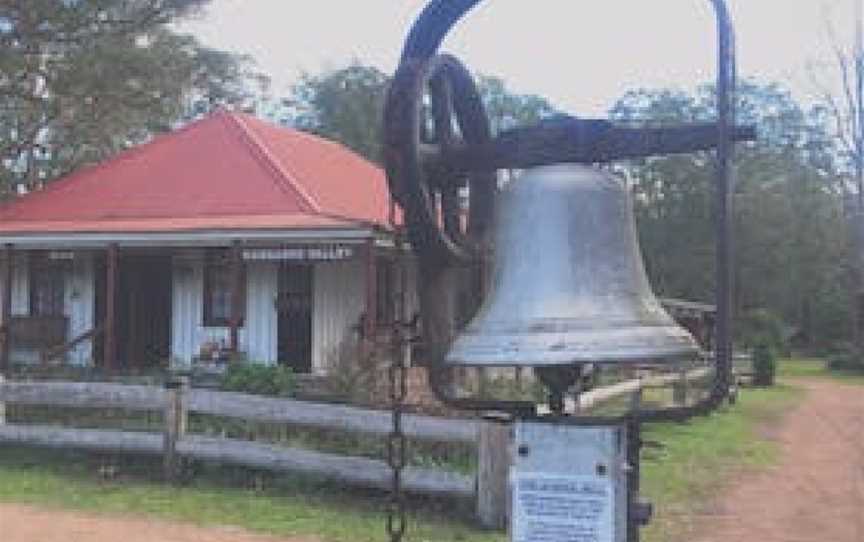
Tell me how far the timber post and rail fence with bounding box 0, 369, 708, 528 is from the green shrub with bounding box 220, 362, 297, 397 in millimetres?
3398

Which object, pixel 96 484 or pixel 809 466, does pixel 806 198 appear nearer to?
pixel 809 466

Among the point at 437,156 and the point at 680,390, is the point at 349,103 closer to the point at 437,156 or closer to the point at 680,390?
the point at 680,390

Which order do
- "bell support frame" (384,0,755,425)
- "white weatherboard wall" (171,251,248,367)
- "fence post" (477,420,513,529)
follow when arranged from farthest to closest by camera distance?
"white weatherboard wall" (171,251,248,367), "fence post" (477,420,513,529), "bell support frame" (384,0,755,425)

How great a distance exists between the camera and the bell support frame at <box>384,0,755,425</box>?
337 cm

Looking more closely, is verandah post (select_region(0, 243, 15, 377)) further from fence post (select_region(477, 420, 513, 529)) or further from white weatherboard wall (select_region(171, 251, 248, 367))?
fence post (select_region(477, 420, 513, 529))

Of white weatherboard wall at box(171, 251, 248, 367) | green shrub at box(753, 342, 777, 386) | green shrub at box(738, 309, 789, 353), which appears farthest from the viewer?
green shrub at box(738, 309, 789, 353)

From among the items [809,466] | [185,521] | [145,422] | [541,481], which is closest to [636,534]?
[541,481]

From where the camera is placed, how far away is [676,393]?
78.9 feet

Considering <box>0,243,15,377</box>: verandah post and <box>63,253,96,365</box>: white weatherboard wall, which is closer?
<box>0,243,15,377</box>: verandah post

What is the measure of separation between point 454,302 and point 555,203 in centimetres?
51

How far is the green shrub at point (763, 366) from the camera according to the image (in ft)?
127

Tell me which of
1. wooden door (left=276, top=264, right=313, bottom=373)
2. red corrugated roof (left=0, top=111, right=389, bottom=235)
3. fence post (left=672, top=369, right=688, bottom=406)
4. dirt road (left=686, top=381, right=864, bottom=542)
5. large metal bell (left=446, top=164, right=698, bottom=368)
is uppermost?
red corrugated roof (left=0, top=111, right=389, bottom=235)

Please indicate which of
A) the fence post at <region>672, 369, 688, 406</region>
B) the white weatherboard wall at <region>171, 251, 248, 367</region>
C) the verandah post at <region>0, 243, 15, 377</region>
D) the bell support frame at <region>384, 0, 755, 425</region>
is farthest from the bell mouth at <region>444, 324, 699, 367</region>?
the verandah post at <region>0, 243, 15, 377</region>

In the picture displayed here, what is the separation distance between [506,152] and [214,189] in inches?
861
